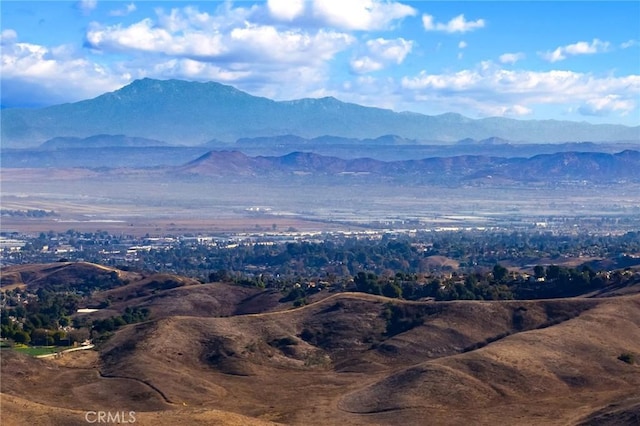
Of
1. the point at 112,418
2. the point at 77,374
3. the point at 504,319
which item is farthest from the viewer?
the point at 504,319

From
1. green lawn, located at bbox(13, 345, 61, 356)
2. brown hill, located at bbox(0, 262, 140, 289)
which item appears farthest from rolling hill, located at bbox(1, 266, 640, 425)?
brown hill, located at bbox(0, 262, 140, 289)

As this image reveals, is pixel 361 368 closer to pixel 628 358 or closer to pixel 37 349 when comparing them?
pixel 628 358

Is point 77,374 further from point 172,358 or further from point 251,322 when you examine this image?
point 251,322

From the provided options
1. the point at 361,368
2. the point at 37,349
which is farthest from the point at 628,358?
the point at 37,349

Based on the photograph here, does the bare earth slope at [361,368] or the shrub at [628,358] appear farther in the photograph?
the shrub at [628,358]

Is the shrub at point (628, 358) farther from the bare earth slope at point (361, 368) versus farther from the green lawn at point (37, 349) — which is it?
the green lawn at point (37, 349)

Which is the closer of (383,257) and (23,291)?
(23,291)

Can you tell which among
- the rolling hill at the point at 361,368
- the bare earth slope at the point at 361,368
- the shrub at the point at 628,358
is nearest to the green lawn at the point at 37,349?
the rolling hill at the point at 361,368

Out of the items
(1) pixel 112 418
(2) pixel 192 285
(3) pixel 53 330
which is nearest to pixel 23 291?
(2) pixel 192 285
